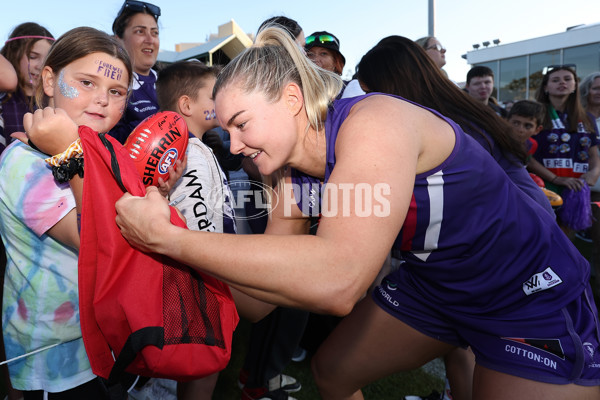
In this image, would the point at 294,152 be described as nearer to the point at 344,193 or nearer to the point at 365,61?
the point at 344,193

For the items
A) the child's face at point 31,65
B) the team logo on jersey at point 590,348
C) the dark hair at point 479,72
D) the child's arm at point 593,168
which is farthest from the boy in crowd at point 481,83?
the child's face at point 31,65

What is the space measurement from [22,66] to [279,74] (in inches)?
110

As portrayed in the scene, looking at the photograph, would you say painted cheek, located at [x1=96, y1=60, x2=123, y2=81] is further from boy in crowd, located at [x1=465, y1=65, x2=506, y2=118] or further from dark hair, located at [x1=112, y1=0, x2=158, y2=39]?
boy in crowd, located at [x1=465, y1=65, x2=506, y2=118]

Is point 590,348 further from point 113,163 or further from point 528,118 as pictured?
point 528,118

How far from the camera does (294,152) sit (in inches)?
66.1

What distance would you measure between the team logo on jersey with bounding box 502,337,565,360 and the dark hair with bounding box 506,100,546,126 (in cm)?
423

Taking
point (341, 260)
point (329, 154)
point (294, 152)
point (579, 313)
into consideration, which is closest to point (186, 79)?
point (294, 152)

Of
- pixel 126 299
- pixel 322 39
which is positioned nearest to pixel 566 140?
pixel 322 39

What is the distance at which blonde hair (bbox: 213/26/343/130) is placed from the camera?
1.54 meters

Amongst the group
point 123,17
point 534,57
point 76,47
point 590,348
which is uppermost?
point 534,57

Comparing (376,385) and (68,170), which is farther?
(376,385)

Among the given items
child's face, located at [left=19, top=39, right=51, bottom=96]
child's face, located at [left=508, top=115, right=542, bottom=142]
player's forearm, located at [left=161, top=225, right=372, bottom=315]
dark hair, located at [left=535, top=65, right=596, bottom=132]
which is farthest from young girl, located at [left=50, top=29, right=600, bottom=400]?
dark hair, located at [left=535, top=65, right=596, bottom=132]

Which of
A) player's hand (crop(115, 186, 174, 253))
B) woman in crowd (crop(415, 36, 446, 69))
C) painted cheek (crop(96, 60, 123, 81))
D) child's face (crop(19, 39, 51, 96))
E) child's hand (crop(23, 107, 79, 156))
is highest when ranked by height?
woman in crowd (crop(415, 36, 446, 69))

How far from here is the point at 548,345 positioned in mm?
1644
